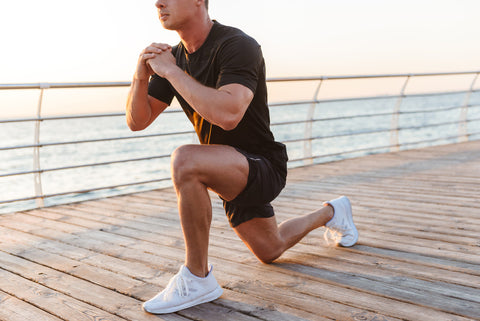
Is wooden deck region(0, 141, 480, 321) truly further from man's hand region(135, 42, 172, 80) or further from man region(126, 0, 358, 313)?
man's hand region(135, 42, 172, 80)

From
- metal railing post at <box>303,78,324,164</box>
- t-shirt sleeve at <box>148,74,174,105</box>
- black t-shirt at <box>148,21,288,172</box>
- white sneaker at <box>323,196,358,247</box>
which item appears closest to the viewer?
black t-shirt at <box>148,21,288,172</box>

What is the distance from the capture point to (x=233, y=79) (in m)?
1.78

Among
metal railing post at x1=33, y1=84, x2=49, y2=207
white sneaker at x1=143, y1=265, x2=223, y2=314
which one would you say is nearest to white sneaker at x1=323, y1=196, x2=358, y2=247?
white sneaker at x1=143, y1=265, x2=223, y2=314

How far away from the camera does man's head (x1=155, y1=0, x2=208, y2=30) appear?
6.00 ft

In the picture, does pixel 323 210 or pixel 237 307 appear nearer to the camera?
pixel 237 307

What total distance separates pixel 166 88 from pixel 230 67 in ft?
1.50

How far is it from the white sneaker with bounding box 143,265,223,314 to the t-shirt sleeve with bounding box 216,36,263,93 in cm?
71

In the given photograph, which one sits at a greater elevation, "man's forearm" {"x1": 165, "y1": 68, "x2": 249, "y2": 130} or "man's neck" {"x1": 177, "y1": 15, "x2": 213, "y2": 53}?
"man's neck" {"x1": 177, "y1": 15, "x2": 213, "y2": 53}

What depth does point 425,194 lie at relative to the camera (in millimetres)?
3832

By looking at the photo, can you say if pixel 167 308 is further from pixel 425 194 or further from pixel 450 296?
pixel 425 194

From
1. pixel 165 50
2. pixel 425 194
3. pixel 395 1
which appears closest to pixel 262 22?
pixel 395 1

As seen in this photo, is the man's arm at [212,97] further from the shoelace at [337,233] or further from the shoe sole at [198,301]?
the shoelace at [337,233]

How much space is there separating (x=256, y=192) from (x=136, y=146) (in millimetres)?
25607

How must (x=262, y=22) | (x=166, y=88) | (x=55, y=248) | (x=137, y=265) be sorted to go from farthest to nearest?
1. (x=262, y=22)
2. (x=55, y=248)
3. (x=137, y=265)
4. (x=166, y=88)
